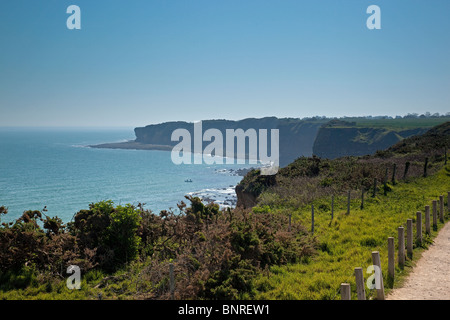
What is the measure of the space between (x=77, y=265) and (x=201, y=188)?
8219 cm

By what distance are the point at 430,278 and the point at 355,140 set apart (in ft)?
429

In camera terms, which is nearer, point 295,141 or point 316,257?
point 316,257

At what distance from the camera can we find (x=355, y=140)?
431 feet

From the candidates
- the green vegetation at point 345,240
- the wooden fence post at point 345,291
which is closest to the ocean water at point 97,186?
the green vegetation at point 345,240

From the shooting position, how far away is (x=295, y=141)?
190125 mm

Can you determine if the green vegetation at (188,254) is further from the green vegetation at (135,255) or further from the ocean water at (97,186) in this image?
the ocean water at (97,186)

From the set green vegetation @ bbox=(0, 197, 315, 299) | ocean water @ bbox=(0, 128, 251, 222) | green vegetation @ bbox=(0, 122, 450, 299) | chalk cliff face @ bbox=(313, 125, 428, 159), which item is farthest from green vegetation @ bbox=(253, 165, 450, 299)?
chalk cliff face @ bbox=(313, 125, 428, 159)

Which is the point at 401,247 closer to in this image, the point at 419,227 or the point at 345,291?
the point at 419,227

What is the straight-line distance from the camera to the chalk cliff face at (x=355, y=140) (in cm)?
12419

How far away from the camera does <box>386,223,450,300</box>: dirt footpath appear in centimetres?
809

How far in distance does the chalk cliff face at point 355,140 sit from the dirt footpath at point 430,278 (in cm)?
11708

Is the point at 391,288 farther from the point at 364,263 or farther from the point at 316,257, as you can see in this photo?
the point at 316,257

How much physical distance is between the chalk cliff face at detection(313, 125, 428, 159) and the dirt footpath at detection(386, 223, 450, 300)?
117 m
